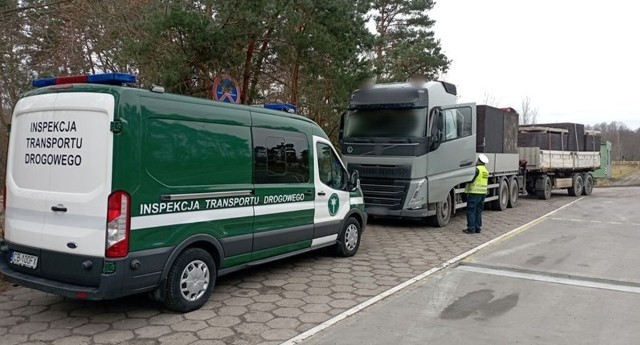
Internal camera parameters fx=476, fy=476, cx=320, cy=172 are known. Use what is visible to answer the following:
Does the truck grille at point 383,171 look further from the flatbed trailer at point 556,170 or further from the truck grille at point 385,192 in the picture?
the flatbed trailer at point 556,170

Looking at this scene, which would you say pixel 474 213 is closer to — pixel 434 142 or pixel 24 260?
pixel 434 142

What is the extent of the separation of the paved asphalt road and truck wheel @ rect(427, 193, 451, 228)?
216cm

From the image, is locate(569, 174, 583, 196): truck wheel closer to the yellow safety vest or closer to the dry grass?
the yellow safety vest

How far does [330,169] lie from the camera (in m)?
7.41

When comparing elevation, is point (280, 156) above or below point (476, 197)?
above

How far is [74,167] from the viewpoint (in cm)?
445

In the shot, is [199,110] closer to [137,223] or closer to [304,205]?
A: [137,223]

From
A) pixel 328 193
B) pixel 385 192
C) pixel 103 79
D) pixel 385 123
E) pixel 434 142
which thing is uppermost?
pixel 385 123

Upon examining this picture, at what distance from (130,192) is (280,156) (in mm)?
2337

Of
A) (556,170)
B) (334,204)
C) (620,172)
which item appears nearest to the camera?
(334,204)

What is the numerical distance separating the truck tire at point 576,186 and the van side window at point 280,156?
59.7ft

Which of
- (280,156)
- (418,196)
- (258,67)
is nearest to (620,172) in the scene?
(418,196)

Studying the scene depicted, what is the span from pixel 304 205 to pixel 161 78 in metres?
4.40

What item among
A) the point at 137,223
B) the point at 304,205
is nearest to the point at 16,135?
the point at 137,223
